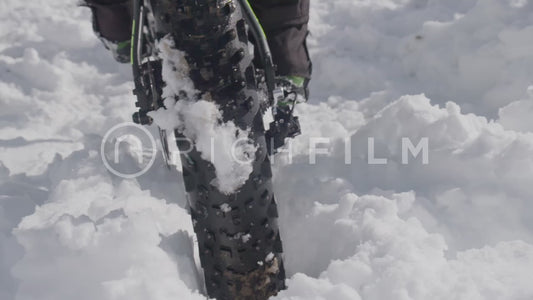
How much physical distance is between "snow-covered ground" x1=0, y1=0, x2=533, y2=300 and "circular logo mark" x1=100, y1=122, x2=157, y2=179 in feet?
0.09

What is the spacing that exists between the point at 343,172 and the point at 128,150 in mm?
665

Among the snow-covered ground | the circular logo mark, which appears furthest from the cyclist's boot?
the circular logo mark

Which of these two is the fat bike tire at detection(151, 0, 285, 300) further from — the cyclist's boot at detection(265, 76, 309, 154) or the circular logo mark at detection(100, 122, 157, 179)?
the circular logo mark at detection(100, 122, 157, 179)

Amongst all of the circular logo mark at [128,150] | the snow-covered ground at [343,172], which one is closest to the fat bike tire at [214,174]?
the snow-covered ground at [343,172]

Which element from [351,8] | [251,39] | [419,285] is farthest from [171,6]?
[351,8]

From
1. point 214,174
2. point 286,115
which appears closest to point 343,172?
point 286,115

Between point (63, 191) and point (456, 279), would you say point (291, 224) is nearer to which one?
point (456, 279)

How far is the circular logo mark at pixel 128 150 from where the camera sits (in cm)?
185

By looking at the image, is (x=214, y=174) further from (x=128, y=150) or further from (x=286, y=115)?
(x=128, y=150)

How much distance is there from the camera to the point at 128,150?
1.94 metres

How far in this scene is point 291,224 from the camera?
1.57m

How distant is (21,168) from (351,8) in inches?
61.0

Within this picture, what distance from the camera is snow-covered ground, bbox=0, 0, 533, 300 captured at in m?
1.22

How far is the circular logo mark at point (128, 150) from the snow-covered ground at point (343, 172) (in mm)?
26
